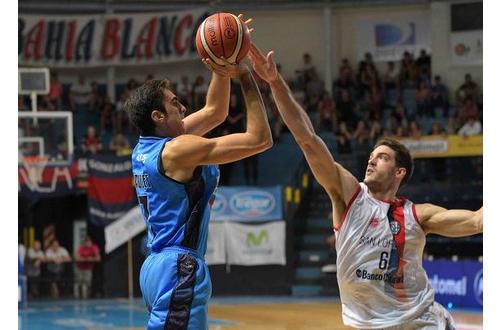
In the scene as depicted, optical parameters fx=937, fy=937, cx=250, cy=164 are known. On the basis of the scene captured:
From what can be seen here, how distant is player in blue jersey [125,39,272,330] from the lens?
4879 mm

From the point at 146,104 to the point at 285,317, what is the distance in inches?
404

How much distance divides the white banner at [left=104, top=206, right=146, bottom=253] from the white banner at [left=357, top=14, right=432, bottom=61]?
954cm

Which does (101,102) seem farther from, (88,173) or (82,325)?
(82,325)

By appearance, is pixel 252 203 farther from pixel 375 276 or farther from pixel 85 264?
pixel 375 276

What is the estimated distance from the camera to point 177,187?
16.3 ft

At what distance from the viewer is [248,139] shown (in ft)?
16.0

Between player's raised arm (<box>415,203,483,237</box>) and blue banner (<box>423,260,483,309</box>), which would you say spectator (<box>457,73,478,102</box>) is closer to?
blue banner (<box>423,260,483,309</box>)

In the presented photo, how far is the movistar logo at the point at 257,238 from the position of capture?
773 inches

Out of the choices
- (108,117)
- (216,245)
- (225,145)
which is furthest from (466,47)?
(225,145)

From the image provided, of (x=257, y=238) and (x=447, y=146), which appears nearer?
(x=447, y=146)

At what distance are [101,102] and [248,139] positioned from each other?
63.7 feet

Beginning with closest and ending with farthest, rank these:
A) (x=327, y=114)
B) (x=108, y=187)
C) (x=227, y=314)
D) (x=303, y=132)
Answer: (x=303, y=132), (x=227, y=314), (x=108, y=187), (x=327, y=114)

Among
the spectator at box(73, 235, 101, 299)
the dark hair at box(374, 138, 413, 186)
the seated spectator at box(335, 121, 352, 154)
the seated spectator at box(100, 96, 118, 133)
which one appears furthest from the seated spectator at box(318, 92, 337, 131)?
the dark hair at box(374, 138, 413, 186)
